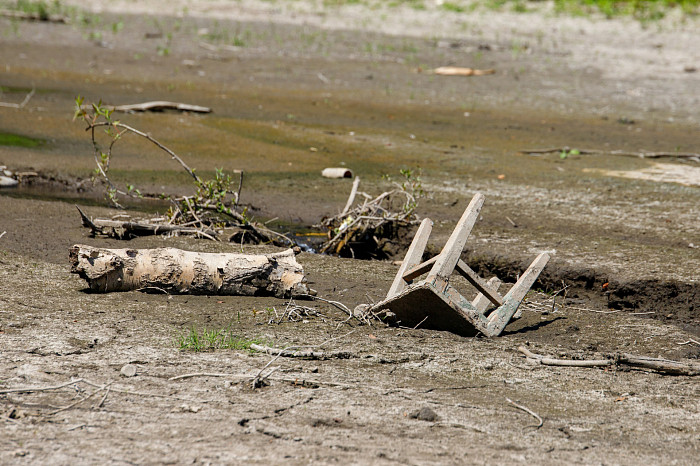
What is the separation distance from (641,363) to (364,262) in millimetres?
2067

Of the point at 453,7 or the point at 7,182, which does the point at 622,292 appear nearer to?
the point at 7,182

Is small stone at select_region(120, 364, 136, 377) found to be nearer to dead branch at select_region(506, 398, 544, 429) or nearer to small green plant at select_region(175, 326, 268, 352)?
small green plant at select_region(175, 326, 268, 352)

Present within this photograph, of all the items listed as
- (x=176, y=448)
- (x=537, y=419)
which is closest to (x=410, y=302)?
(x=537, y=419)

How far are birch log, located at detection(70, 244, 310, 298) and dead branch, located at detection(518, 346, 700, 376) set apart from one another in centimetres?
137

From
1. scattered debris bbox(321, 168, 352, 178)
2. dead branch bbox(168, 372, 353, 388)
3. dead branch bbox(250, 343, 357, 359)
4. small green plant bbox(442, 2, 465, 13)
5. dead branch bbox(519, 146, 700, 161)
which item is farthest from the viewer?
small green plant bbox(442, 2, 465, 13)

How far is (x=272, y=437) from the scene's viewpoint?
9.04 ft

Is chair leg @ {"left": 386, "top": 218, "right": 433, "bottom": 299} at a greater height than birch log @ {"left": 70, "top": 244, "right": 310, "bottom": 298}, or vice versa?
chair leg @ {"left": 386, "top": 218, "right": 433, "bottom": 299}

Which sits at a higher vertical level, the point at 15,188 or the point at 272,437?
the point at 272,437

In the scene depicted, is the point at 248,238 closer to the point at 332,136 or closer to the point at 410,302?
the point at 410,302

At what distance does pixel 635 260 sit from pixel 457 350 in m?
2.02

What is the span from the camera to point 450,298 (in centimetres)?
377

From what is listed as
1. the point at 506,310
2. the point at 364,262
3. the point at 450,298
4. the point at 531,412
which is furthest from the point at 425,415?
the point at 364,262

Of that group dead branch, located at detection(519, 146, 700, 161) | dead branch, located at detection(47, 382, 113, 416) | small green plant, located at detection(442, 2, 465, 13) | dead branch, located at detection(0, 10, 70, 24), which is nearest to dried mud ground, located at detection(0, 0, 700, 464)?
dead branch, located at detection(47, 382, 113, 416)

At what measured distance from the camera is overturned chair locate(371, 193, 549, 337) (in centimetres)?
374
